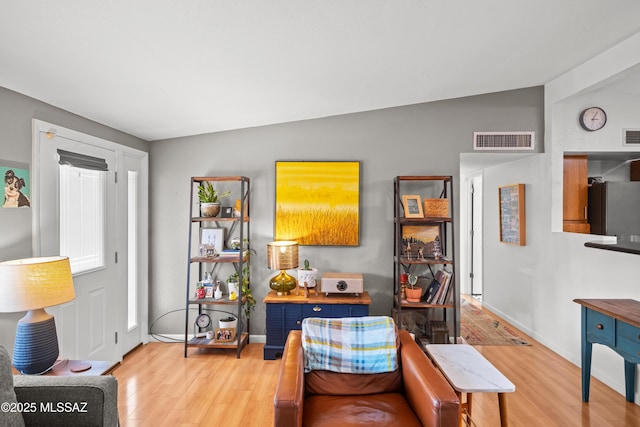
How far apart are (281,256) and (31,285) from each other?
1.99m

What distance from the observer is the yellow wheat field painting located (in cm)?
399

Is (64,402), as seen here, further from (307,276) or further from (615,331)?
(615,331)

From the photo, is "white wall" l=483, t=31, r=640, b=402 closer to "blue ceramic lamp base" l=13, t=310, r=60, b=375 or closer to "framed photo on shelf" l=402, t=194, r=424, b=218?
"framed photo on shelf" l=402, t=194, r=424, b=218

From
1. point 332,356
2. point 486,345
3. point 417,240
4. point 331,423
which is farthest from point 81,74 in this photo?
point 486,345

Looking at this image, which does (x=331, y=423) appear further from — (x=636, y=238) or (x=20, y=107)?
(x=636, y=238)

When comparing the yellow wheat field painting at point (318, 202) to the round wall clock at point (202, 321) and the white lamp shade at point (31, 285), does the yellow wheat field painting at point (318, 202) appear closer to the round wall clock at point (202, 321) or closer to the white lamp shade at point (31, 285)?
the round wall clock at point (202, 321)

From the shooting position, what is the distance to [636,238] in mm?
3443

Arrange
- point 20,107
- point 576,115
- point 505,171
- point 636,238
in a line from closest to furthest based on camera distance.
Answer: point 20,107
point 636,238
point 576,115
point 505,171

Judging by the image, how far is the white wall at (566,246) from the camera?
10.00 feet

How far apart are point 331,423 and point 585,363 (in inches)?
85.2

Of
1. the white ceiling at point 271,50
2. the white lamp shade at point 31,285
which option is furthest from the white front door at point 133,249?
the white lamp shade at point 31,285

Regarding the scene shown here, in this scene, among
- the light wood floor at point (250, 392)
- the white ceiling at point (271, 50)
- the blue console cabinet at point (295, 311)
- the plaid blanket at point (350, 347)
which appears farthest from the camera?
the blue console cabinet at point (295, 311)

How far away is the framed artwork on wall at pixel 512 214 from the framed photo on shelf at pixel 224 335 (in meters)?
3.46

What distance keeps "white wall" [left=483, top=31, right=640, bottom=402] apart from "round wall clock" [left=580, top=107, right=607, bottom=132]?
0.21 feet
